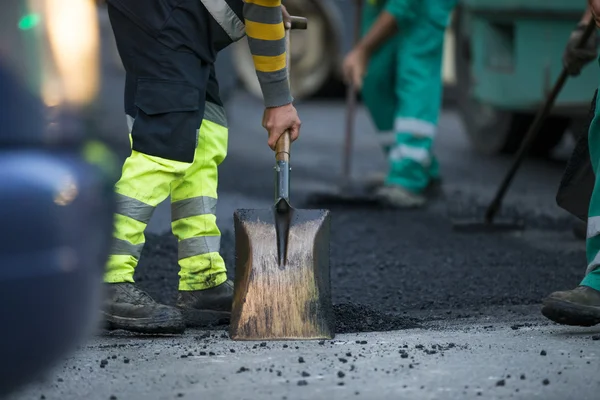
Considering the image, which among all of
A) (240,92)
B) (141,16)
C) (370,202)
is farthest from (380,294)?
(240,92)

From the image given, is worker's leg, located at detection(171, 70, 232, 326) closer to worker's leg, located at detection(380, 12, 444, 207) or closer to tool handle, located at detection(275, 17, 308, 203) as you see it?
tool handle, located at detection(275, 17, 308, 203)

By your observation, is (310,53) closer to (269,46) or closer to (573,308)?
(269,46)

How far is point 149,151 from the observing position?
3891mm

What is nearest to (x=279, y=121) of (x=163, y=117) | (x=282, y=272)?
(x=163, y=117)

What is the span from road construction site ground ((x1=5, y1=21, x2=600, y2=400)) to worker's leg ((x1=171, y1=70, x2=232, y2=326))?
14 cm

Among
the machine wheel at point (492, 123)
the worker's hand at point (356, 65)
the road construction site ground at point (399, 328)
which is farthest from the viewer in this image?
the machine wheel at point (492, 123)

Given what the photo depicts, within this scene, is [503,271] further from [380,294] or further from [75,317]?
[75,317]

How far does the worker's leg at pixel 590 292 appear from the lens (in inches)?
152

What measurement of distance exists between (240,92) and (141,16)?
335 inches

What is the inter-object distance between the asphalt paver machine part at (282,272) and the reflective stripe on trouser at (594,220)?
87 cm

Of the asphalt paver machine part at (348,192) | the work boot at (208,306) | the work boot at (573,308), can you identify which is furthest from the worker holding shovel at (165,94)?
the asphalt paver machine part at (348,192)

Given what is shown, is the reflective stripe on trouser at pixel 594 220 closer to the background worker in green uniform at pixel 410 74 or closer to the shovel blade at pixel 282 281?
the shovel blade at pixel 282 281

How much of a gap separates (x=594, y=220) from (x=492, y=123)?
470 centimetres

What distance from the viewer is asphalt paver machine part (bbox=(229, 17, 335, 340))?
3.82m
